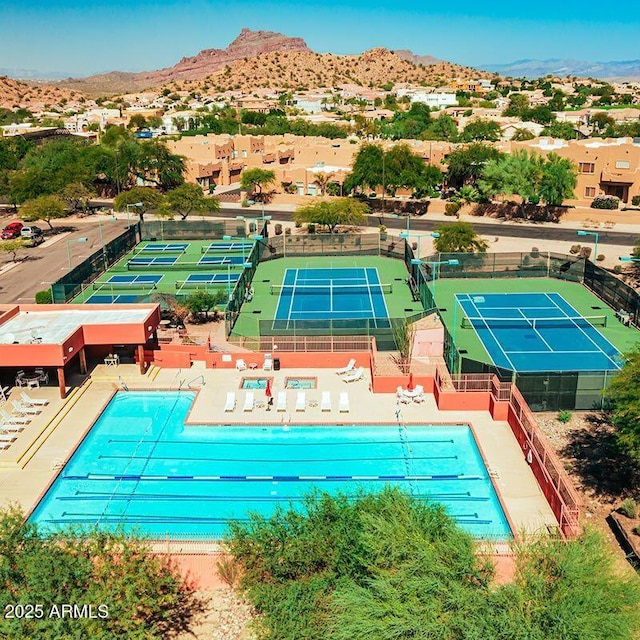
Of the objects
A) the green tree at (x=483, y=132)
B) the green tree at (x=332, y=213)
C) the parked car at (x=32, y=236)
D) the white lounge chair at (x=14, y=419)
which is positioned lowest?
the white lounge chair at (x=14, y=419)

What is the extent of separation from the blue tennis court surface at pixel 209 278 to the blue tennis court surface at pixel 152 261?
12.3ft

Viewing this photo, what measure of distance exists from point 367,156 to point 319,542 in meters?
57.3

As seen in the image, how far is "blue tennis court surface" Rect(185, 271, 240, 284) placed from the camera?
4678cm

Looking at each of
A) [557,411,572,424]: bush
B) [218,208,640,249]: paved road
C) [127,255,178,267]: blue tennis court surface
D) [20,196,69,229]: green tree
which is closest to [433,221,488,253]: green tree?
[218,208,640,249]: paved road

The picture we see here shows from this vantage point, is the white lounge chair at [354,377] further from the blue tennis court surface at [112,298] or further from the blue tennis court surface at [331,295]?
the blue tennis court surface at [112,298]

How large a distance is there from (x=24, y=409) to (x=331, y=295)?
20.8 meters

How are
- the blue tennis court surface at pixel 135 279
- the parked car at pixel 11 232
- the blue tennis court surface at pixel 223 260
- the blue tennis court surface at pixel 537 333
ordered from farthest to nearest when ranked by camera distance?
1. the parked car at pixel 11 232
2. the blue tennis court surface at pixel 223 260
3. the blue tennis court surface at pixel 135 279
4. the blue tennis court surface at pixel 537 333

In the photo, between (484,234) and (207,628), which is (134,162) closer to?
(484,234)

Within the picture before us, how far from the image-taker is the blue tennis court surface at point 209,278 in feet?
153

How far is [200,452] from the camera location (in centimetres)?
2583

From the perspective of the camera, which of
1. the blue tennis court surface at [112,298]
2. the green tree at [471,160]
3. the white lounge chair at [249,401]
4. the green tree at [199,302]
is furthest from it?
the green tree at [471,160]

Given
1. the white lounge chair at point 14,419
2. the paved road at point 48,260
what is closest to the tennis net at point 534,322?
the white lounge chair at point 14,419

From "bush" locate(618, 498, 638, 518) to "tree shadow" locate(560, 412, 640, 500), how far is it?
102 centimetres

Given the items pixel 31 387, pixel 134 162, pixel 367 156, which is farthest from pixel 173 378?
pixel 134 162
